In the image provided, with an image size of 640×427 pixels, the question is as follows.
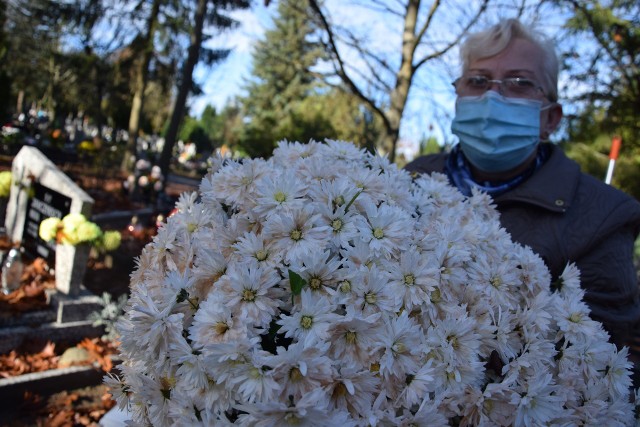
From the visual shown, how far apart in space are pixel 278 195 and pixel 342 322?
0.96ft

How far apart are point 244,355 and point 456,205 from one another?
0.77 m

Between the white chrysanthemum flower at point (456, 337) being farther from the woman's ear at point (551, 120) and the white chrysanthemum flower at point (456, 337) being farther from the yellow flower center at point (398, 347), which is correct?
the woman's ear at point (551, 120)

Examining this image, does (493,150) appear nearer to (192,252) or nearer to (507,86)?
(507,86)

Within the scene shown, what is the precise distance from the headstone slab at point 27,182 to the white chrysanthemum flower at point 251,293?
4.76 metres

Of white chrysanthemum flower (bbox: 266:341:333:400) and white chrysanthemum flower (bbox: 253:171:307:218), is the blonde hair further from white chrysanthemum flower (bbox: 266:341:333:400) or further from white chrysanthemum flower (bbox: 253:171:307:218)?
white chrysanthemum flower (bbox: 266:341:333:400)

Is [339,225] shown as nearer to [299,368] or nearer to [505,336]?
[299,368]

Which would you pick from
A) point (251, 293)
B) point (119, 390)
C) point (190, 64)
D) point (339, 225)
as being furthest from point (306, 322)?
point (190, 64)

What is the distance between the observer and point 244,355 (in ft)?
2.42

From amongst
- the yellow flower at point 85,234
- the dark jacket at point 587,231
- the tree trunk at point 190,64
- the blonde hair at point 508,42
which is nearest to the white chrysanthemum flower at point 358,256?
the dark jacket at point 587,231

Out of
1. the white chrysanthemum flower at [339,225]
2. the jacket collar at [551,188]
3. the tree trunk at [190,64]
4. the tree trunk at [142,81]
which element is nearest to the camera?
the white chrysanthemum flower at [339,225]

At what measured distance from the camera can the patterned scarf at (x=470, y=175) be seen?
6.66 ft

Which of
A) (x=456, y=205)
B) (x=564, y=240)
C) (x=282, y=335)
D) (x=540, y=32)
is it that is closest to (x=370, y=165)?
(x=456, y=205)

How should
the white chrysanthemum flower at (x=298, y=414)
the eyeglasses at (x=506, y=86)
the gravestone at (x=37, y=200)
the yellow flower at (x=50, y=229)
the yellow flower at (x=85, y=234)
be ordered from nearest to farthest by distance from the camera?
the white chrysanthemum flower at (x=298, y=414), the eyeglasses at (x=506, y=86), the yellow flower at (x=85, y=234), the yellow flower at (x=50, y=229), the gravestone at (x=37, y=200)

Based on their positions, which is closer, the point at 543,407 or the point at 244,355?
the point at 244,355
